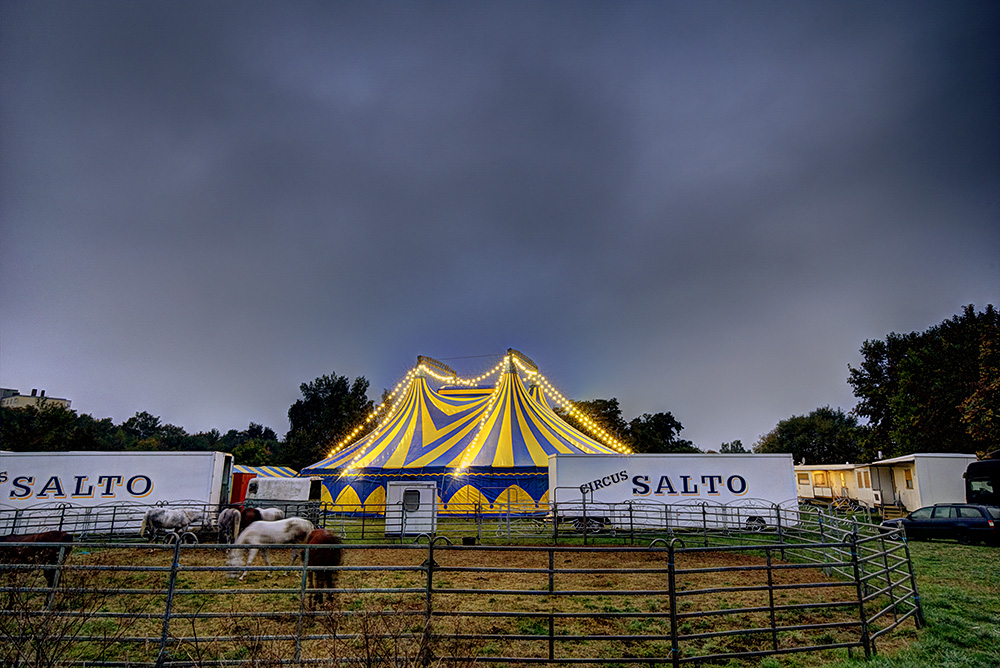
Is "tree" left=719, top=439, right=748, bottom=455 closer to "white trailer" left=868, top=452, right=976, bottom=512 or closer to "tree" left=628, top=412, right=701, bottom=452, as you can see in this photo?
"tree" left=628, top=412, right=701, bottom=452

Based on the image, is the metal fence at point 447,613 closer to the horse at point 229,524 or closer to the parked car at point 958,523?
the horse at point 229,524

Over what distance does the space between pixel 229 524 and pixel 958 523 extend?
1891 cm

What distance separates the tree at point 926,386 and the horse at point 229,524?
110 feet

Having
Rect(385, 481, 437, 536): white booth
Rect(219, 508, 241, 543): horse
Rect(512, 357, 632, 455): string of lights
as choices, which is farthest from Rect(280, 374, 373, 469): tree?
Rect(219, 508, 241, 543): horse

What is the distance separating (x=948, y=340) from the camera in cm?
3216

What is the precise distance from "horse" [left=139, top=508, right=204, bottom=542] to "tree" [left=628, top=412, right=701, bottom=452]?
33661mm

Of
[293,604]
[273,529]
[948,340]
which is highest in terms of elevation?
[948,340]

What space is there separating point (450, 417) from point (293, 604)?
675 inches

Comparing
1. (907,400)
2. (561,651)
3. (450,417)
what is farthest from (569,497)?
(907,400)

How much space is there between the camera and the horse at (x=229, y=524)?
37.3 ft

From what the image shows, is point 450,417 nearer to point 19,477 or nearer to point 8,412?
point 19,477

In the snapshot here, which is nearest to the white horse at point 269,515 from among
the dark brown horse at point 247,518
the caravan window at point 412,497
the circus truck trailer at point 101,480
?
the dark brown horse at point 247,518

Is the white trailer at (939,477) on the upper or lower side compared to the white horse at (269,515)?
upper

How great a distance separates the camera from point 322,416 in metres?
56.9
